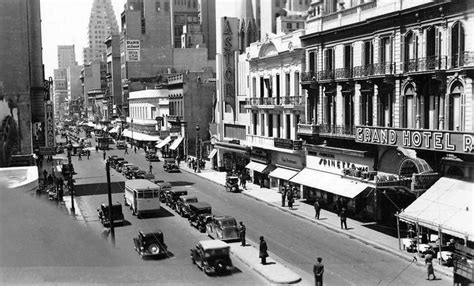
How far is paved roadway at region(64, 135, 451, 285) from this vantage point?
73.3ft

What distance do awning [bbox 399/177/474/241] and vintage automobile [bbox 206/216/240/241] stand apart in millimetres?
8843

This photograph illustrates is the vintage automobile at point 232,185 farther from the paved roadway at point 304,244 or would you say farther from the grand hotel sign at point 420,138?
the grand hotel sign at point 420,138

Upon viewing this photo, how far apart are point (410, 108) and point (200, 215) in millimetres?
14188

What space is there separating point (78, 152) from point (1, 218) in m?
83.2

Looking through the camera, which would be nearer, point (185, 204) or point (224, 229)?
point (224, 229)

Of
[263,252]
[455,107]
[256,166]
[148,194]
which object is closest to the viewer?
[263,252]

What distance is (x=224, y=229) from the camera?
93.6 ft

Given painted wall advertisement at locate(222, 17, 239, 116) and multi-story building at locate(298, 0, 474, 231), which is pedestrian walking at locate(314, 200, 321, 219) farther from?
painted wall advertisement at locate(222, 17, 239, 116)

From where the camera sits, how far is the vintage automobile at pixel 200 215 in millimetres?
31641

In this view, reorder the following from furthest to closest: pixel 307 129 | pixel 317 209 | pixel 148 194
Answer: pixel 307 129 < pixel 148 194 < pixel 317 209

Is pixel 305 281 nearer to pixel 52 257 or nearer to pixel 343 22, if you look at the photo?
pixel 52 257

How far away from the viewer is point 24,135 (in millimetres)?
40312

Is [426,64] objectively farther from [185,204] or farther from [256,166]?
[256,166]

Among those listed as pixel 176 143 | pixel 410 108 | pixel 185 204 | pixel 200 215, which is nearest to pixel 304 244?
pixel 200 215
